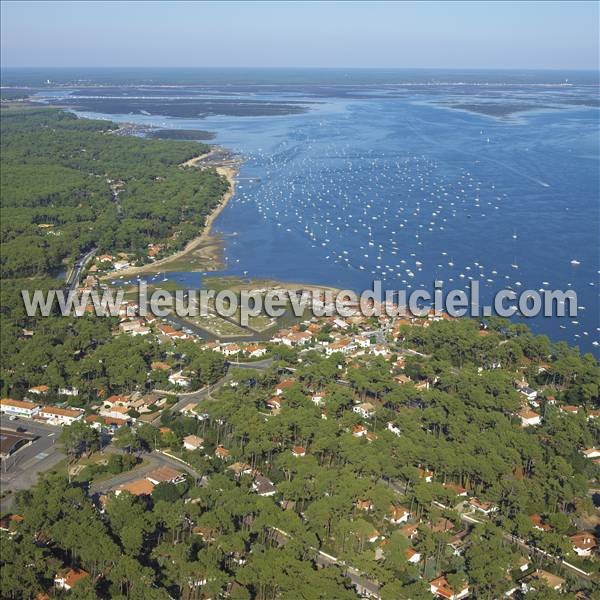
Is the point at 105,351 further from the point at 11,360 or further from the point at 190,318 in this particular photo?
the point at 190,318

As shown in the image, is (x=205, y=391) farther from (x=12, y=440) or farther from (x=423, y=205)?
(x=423, y=205)

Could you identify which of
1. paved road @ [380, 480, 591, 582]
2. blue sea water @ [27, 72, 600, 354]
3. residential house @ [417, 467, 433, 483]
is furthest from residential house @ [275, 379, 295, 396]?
blue sea water @ [27, 72, 600, 354]

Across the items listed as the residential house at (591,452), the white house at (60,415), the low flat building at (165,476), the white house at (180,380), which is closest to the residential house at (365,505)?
the low flat building at (165,476)

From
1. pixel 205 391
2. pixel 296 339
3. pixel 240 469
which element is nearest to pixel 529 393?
pixel 296 339

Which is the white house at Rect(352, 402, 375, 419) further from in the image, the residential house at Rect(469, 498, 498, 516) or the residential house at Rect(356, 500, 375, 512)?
the residential house at Rect(469, 498, 498, 516)

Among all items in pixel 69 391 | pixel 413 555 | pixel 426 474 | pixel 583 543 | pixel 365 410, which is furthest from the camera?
pixel 69 391
